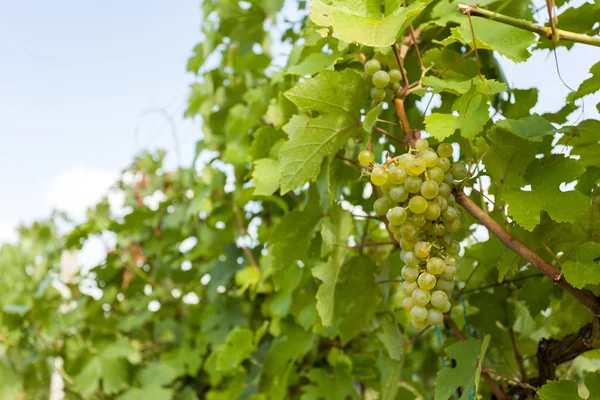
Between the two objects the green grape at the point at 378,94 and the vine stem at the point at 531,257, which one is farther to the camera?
the green grape at the point at 378,94

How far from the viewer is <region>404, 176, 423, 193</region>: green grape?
2.08 feet

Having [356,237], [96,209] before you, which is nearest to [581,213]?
[356,237]

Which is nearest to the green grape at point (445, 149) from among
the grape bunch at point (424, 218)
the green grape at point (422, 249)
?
the grape bunch at point (424, 218)

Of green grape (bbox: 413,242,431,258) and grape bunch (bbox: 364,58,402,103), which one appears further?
grape bunch (bbox: 364,58,402,103)

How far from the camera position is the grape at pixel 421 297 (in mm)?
658

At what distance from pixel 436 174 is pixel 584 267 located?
0.65ft

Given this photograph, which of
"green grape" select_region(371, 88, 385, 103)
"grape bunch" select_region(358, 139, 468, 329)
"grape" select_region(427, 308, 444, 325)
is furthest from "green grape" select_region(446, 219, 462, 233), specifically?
"green grape" select_region(371, 88, 385, 103)

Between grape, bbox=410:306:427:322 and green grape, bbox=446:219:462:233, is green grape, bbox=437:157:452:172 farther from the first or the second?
grape, bbox=410:306:427:322

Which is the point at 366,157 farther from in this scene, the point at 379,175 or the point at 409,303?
the point at 409,303

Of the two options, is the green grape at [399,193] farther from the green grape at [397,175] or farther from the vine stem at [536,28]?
the vine stem at [536,28]

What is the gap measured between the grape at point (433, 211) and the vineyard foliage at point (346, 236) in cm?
2

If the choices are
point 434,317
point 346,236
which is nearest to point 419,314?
point 434,317

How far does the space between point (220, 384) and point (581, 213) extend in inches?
57.3

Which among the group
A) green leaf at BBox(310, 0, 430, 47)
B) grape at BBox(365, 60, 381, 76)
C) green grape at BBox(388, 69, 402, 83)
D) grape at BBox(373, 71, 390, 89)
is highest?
green leaf at BBox(310, 0, 430, 47)
